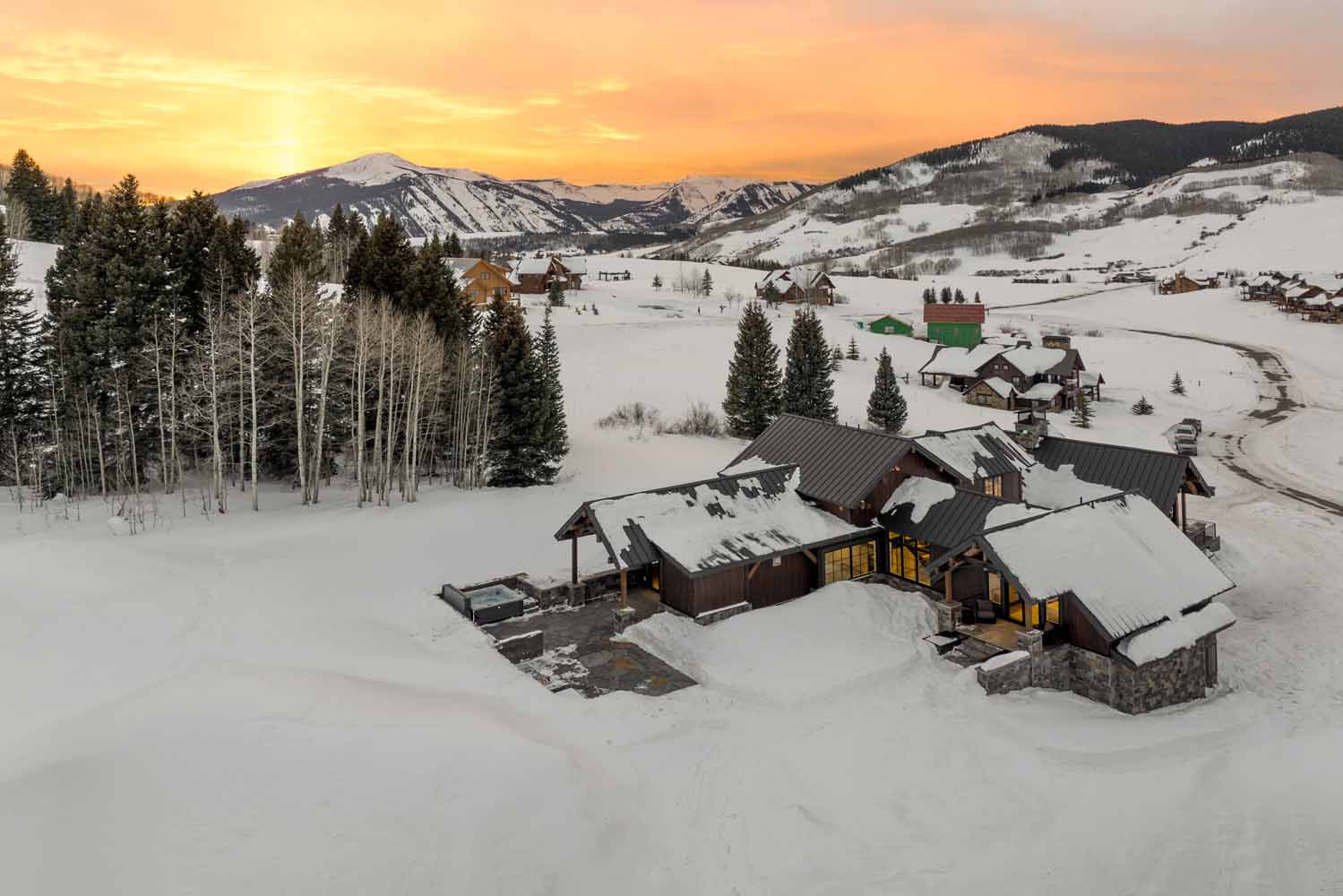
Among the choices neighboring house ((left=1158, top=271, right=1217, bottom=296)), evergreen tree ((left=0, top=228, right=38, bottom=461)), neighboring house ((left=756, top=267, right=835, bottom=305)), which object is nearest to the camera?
evergreen tree ((left=0, top=228, right=38, bottom=461))

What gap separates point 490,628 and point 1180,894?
16.4m

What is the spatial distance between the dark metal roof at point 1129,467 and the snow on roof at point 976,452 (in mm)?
2729

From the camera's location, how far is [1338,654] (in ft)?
71.1

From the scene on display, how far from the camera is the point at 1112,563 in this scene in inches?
826

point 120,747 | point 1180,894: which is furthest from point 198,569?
point 1180,894

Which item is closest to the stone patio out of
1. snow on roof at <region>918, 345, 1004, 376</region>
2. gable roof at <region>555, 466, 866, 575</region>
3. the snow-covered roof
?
gable roof at <region>555, 466, 866, 575</region>

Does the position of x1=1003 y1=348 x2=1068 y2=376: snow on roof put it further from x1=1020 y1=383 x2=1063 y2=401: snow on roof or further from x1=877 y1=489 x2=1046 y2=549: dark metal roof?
x1=877 y1=489 x2=1046 y2=549: dark metal roof

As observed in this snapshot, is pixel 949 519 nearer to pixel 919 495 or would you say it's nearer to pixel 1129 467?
pixel 919 495

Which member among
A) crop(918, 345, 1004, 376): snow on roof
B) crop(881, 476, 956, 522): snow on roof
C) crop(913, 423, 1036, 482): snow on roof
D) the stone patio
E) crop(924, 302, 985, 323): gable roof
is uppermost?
crop(924, 302, 985, 323): gable roof

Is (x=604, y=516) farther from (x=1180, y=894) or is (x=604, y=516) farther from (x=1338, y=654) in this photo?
(x=1338, y=654)

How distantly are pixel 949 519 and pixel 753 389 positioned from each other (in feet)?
89.1

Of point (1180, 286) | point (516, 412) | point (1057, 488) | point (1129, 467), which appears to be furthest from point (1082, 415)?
point (1180, 286)

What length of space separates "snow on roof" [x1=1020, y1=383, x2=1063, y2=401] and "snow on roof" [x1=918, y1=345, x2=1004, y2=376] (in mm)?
5118

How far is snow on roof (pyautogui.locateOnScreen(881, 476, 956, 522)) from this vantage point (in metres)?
25.8
